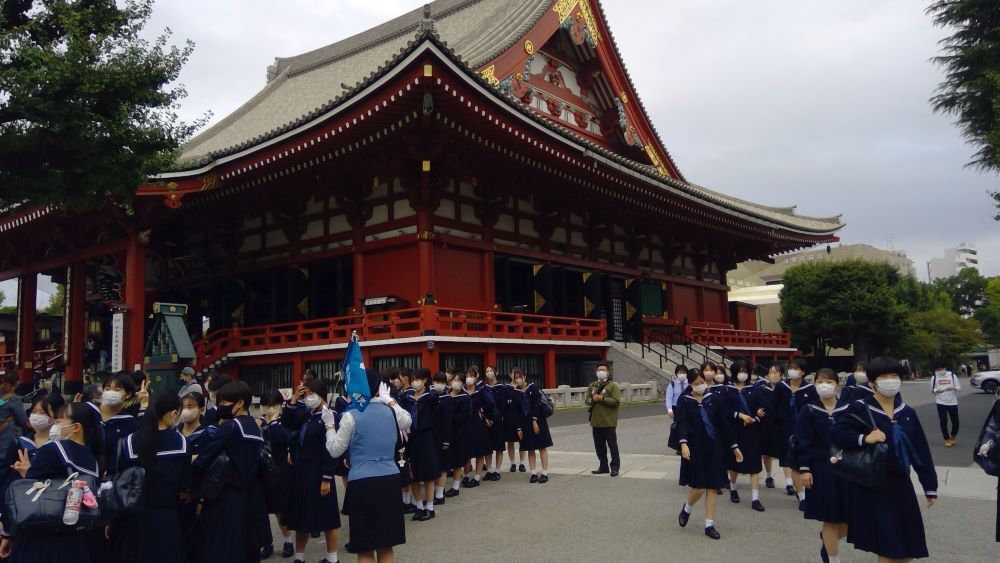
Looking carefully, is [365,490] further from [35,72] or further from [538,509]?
[35,72]

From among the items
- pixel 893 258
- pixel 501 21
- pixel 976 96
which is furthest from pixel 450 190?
pixel 893 258

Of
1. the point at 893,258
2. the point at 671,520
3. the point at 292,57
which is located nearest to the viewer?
the point at 671,520

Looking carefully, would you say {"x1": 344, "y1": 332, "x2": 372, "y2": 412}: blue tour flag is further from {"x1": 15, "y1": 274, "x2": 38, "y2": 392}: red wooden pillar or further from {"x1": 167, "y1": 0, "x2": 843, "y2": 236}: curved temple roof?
{"x1": 15, "y1": 274, "x2": 38, "y2": 392}: red wooden pillar

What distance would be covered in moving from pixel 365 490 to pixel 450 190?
15.1 metres

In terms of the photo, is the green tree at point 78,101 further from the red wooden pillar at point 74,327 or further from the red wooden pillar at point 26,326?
the red wooden pillar at point 26,326

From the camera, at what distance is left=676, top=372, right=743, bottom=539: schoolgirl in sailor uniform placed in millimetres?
6934

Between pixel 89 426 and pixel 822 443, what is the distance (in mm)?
5929

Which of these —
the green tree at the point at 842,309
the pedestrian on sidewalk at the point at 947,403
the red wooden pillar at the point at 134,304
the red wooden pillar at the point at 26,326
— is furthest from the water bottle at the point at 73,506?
the green tree at the point at 842,309

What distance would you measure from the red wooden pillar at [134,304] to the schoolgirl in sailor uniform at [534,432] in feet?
41.3

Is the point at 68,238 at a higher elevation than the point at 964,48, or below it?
below

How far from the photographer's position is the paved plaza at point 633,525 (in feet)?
21.0

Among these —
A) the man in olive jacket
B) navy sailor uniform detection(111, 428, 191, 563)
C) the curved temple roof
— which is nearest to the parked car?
the curved temple roof

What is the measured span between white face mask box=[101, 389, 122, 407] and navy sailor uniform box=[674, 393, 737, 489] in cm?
533

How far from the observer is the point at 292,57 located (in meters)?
37.0
